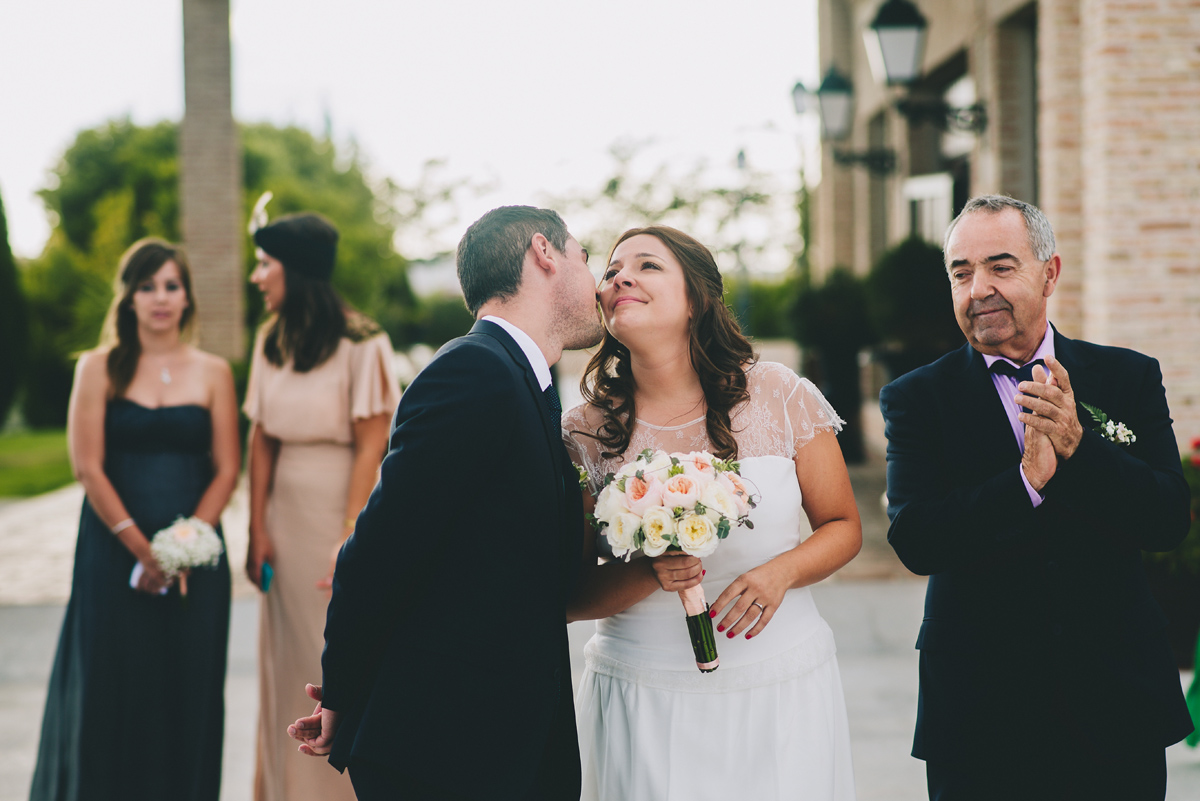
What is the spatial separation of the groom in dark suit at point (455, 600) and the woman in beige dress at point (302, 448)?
5.50 ft

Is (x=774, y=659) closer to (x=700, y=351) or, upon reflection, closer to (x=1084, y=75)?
(x=700, y=351)

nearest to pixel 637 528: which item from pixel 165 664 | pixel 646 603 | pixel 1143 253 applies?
pixel 646 603

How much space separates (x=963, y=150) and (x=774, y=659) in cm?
1156

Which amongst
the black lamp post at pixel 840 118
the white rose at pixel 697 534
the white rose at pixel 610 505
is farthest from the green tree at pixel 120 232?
the white rose at pixel 697 534

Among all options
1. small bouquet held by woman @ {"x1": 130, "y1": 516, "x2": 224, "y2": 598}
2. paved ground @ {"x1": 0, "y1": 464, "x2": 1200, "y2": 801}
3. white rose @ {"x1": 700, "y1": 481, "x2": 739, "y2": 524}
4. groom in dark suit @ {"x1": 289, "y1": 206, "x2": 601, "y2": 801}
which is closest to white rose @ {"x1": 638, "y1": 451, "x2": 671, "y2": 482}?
white rose @ {"x1": 700, "y1": 481, "x2": 739, "y2": 524}

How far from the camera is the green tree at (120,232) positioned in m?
18.7

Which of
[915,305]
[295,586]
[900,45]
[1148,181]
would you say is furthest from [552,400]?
[915,305]

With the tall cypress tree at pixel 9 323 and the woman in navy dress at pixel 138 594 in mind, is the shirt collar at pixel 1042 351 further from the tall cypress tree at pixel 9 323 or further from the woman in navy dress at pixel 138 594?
the tall cypress tree at pixel 9 323

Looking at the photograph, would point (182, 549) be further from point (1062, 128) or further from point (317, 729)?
point (1062, 128)

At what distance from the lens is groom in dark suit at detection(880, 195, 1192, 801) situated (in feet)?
7.79

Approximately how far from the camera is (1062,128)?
7.68 meters

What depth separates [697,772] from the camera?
8.71 feet

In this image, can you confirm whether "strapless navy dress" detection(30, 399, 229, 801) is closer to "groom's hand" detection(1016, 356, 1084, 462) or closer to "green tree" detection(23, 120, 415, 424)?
"groom's hand" detection(1016, 356, 1084, 462)

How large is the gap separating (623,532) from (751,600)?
0.39 metres
